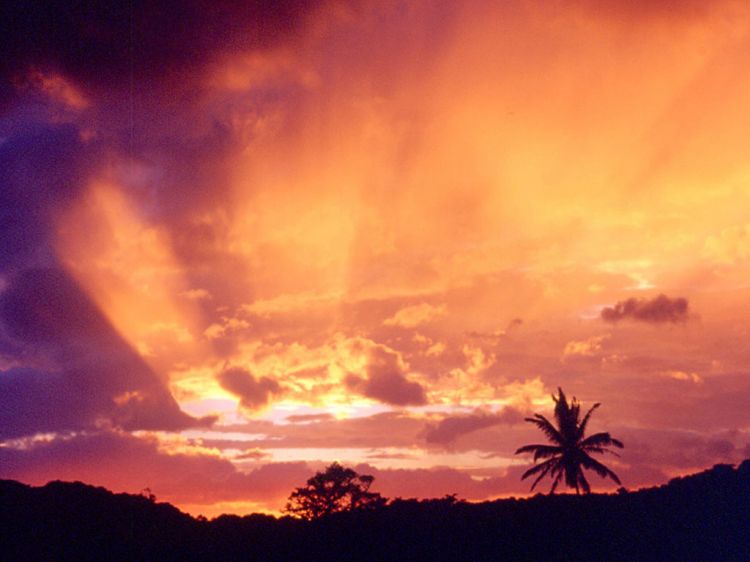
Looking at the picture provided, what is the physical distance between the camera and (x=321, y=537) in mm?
29375

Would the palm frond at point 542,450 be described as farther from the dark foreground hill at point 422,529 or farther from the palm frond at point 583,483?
the dark foreground hill at point 422,529

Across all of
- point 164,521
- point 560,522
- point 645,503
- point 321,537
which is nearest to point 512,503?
point 560,522

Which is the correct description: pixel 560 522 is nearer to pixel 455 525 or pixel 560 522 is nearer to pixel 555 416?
pixel 455 525

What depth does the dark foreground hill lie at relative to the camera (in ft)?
91.8

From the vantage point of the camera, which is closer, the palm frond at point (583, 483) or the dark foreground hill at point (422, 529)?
the dark foreground hill at point (422, 529)

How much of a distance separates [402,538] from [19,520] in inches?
639

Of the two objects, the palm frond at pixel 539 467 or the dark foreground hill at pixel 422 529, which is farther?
the palm frond at pixel 539 467

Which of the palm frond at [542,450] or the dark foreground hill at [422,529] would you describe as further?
the palm frond at [542,450]

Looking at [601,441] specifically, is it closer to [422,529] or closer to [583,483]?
[583,483]

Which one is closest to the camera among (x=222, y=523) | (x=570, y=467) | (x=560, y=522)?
(x=560, y=522)

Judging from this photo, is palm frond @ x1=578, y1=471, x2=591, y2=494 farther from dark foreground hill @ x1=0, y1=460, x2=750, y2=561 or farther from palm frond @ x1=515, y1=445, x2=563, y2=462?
dark foreground hill @ x1=0, y1=460, x2=750, y2=561

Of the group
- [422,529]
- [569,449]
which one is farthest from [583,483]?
[422,529]

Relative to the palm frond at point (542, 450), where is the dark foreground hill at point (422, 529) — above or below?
below

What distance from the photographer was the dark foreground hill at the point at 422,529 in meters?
28.0
